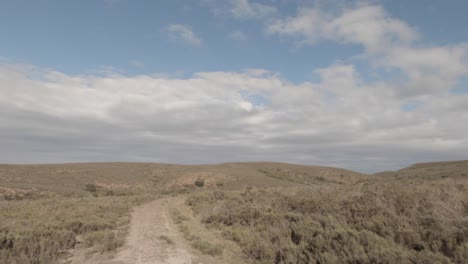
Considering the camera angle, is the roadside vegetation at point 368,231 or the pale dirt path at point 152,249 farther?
the pale dirt path at point 152,249

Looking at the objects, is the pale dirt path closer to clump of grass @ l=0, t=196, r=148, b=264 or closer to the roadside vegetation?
clump of grass @ l=0, t=196, r=148, b=264

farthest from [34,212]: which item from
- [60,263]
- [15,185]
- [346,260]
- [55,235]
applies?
[15,185]

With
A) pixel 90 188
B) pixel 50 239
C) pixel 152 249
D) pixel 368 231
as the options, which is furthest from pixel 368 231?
pixel 90 188

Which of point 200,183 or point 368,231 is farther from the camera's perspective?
point 200,183

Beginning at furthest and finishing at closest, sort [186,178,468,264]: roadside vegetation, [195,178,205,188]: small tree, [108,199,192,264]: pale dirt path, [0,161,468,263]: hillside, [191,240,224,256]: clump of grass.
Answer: [195,178,205,188]: small tree < [191,240,224,256]: clump of grass < [108,199,192,264]: pale dirt path < [0,161,468,263]: hillside < [186,178,468,264]: roadside vegetation

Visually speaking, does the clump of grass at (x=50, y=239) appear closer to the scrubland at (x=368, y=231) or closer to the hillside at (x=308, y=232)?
the hillside at (x=308, y=232)

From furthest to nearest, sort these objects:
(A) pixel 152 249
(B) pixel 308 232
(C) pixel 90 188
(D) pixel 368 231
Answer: (C) pixel 90 188 → (B) pixel 308 232 → (A) pixel 152 249 → (D) pixel 368 231

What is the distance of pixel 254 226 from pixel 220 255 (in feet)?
13.0

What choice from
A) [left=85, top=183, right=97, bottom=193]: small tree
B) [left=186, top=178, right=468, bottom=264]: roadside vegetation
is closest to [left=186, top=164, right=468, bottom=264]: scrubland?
[left=186, top=178, right=468, bottom=264]: roadside vegetation

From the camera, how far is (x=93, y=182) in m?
58.2

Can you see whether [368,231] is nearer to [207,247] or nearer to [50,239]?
[207,247]

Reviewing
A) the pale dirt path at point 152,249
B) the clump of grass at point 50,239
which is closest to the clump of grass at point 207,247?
the pale dirt path at point 152,249

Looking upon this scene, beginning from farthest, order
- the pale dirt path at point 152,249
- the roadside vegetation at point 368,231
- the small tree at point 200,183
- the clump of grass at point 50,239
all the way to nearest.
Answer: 1. the small tree at point 200,183
2. the clump of grass at point 50,239
3. the pale dirt path at point 152,249
4. the roadside vegetation at point 368,231

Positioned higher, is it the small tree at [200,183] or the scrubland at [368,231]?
the scrubland at [368,231]
